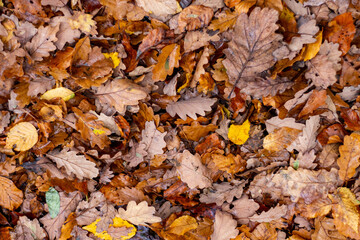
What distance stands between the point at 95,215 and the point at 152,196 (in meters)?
0.49

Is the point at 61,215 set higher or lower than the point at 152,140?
lower

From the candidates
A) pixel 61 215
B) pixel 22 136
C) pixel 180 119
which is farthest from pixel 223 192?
pixel 22 136

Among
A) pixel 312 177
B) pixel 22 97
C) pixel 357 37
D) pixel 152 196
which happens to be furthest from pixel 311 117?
pixel 22 97

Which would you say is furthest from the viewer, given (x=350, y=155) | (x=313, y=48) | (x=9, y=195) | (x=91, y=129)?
(x=9, y=195)

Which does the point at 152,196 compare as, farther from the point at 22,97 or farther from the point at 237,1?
the point at 237,1

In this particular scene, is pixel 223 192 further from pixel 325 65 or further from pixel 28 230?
pixel 28 230

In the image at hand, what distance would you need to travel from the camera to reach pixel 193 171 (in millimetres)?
2020

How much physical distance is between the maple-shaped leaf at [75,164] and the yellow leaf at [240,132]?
107cm

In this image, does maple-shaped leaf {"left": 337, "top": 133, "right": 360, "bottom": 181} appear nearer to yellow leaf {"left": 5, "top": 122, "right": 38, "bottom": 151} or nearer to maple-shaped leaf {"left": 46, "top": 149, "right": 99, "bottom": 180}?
maple-shaped leaf {"left": 46, "top": 149, "right": 99, "bottom": 180}

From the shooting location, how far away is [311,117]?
1933mm

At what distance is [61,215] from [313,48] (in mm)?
2280

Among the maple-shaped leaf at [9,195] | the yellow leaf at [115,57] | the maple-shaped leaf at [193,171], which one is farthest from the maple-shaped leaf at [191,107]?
the maple-shaped leaf at [9,195]

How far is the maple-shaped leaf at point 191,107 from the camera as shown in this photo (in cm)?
193

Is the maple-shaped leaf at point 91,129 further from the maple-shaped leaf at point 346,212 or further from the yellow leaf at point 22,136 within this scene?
the maple-shaped leaf at point 346,212
